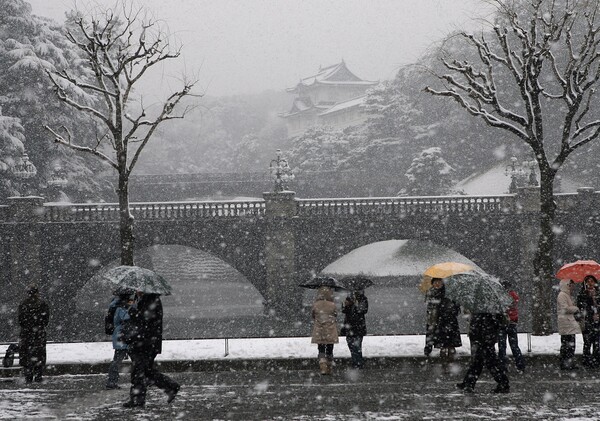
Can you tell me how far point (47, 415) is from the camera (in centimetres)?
979

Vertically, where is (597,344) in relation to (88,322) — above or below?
above

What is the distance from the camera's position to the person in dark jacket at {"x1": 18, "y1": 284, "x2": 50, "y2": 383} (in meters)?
12.4

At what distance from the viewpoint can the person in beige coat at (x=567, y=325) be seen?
504 inches

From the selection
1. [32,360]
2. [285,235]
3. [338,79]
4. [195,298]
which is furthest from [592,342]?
[338,79]

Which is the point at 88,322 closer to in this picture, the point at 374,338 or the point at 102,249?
the point at 102,249

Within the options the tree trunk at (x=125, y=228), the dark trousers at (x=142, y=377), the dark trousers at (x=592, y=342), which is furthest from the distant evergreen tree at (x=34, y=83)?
the dark trousers at (x=592, y=342)

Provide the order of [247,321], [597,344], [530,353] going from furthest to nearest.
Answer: [247,321] → [530,353] → [597,344]

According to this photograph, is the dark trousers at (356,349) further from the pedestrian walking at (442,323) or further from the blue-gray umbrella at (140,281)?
the blue-gray umbrella at (140,281)

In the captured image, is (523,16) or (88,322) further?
(523,16)

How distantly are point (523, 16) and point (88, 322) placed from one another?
35.8 meters

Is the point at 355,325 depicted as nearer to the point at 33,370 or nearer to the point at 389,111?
the point at 33,370

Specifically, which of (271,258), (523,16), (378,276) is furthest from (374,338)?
(523,16)

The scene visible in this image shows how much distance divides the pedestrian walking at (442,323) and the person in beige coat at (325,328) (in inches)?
75.9

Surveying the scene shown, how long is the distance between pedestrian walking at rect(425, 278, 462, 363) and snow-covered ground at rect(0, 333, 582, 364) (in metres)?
0.88
